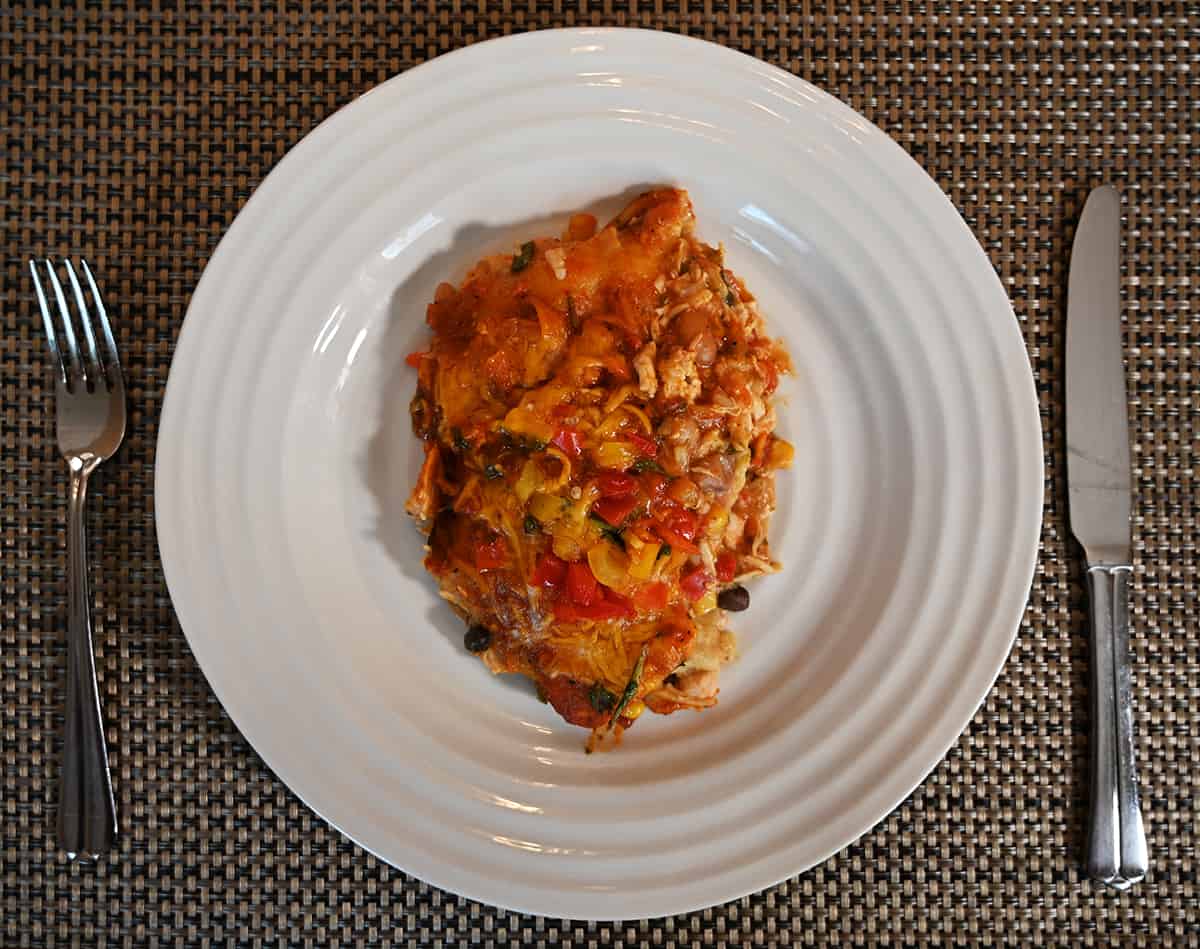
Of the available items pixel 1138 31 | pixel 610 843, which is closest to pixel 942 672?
pixel 610 843

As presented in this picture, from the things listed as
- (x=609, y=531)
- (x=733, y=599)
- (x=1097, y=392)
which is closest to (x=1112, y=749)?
(x=1097, y=392)

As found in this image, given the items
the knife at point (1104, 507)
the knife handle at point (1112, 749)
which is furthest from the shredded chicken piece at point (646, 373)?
the knife handle at point (1112, 749)

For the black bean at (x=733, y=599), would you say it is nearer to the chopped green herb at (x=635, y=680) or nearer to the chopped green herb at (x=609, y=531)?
the chopped green herb at (x=635, y=680)

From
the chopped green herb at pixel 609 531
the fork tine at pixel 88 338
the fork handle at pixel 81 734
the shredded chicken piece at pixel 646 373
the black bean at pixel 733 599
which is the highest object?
the fork tine at pixel 88 338

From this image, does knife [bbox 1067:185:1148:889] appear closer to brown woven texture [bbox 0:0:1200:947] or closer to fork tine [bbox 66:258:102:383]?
brown woven texture [bbox 0:0:1200:947]

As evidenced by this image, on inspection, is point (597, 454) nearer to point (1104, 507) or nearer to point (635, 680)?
point (635, 680)

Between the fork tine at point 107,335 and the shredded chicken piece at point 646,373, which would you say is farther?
the fork tine at point 107,335
